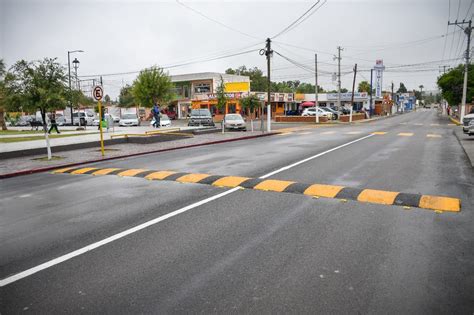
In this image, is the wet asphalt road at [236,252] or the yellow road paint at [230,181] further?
the yellow road paint at [230,181]

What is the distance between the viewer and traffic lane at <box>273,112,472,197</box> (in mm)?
8125

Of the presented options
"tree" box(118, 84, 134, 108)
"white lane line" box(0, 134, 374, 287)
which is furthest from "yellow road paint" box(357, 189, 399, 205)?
"tree" box(118, 84, 134, 108)

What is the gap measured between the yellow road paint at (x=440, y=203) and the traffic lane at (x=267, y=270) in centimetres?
69

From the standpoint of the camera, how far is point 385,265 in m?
4.08

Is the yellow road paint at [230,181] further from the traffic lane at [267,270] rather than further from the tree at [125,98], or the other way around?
the tree at [125,98]

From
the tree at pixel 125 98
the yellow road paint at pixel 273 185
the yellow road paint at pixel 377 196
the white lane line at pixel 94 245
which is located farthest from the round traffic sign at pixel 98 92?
the tree at pixel 125 98

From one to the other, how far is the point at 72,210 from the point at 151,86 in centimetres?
4760

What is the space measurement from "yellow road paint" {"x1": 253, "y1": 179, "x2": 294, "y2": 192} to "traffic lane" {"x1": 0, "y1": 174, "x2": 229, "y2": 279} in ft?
3.16

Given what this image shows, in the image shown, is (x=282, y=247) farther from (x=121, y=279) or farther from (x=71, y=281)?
(x=71, y=281)

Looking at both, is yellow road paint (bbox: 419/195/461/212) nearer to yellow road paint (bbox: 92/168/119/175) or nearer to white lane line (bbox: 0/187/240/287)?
white lane line (bbox: 0/187/240/287)

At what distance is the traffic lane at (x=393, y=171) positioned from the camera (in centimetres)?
812

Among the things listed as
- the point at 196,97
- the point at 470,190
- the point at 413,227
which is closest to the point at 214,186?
the point at 413,227

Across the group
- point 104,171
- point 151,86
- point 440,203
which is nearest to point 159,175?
point 104,171

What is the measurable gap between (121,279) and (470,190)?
23.5ft
